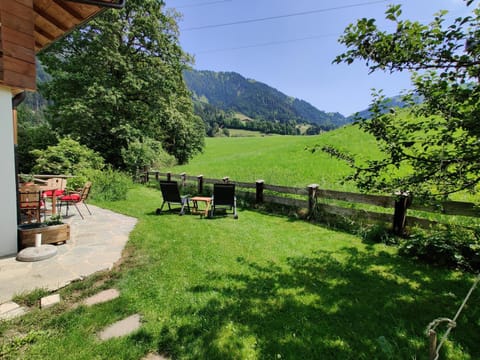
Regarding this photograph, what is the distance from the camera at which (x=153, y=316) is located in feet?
8.45

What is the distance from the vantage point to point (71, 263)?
377cm

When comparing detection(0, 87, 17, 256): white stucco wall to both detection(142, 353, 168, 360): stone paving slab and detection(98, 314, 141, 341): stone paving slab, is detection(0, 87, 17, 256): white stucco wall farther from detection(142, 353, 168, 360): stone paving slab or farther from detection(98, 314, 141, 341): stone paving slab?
detection(142, 353, 168, 360): stone paving slab

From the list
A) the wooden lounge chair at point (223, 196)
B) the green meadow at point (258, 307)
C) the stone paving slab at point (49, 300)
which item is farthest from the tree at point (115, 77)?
the stone paving slab at point (49, 300)

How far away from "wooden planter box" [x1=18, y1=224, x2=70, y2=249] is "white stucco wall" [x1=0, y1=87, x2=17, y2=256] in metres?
0.14

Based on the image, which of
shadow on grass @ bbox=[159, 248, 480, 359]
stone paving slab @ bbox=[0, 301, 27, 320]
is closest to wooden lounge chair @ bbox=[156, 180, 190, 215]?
shadow on grass @ bbox=[159, 248, 480, 359]

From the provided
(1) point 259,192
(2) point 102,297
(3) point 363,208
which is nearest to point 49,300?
(2) point 102,297

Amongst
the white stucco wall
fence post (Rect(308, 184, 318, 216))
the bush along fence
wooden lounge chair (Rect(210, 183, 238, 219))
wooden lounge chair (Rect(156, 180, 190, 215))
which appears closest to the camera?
the white stucco wall

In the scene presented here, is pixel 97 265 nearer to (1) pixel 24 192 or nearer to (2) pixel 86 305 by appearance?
(2) pixel 86 305

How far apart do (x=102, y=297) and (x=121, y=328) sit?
2.49ft

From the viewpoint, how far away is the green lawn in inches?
84.2

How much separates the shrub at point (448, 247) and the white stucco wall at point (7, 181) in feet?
22.4

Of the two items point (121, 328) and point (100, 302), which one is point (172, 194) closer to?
point (100, 302)

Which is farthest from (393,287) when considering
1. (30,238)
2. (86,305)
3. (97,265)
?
(30,238)

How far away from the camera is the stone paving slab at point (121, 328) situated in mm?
2295
